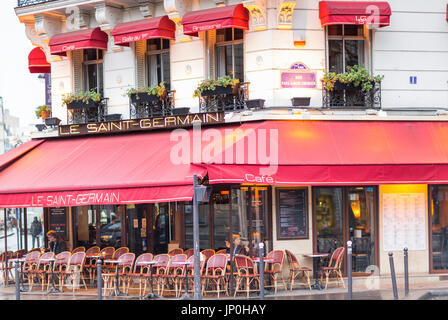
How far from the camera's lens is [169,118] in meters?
16.4

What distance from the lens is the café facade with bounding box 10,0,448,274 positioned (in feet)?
47.2

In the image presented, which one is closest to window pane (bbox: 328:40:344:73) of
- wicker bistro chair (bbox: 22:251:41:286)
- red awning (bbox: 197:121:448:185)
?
red awning (bbox: 197:121:448:185)

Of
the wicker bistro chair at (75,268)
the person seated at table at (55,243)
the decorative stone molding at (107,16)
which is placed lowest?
the wicker bistro chair at (75,268)

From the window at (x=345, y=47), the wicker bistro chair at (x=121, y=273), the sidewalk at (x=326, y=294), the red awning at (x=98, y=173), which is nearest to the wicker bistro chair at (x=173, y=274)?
the sidewalk at (x=326, y=294)

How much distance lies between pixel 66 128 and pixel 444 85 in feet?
34.0

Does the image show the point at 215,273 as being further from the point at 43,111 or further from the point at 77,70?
the point at 43,111

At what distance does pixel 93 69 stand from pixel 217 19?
17.0ft

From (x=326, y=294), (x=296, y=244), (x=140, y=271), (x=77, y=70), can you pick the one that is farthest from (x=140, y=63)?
(x=326, y=294)

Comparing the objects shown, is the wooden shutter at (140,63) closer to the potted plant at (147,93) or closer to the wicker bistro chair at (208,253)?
the potted plant at (147,93)

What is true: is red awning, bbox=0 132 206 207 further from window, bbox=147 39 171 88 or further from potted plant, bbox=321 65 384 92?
potted plant, bbox=321 65 384 92

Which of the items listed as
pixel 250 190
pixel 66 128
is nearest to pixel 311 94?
pixel 250 190

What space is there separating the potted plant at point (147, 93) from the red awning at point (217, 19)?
1.71 metres

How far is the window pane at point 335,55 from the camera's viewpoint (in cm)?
1591
